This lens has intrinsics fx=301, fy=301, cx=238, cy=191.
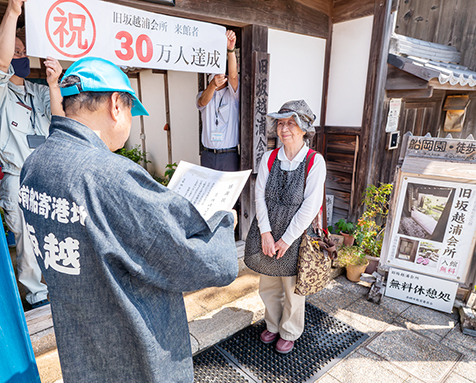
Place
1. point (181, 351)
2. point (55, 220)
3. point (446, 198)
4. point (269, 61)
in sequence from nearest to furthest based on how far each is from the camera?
point (55, 220), point (181, 351), point (446, 198), point (269, 61)

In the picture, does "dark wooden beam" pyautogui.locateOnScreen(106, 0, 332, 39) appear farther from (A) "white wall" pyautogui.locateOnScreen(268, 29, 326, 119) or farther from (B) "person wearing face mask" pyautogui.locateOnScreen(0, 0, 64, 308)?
(B) "person wearing face mask" pyautogui.locateOnScreen(0, 0, 64, 308)

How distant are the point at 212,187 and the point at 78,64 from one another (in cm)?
86

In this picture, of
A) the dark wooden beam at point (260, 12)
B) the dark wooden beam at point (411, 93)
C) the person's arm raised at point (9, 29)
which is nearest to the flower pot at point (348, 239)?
the dark wooden beam at point (411, 93)

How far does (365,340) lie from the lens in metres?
3.43

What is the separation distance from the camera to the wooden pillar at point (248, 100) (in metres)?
4.22

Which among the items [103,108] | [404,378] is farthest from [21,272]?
[404,378]

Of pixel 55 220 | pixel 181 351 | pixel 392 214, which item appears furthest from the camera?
pixel 392 214

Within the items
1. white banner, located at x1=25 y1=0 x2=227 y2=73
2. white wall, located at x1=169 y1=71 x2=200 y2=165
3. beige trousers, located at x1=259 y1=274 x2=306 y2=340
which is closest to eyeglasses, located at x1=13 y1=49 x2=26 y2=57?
white banner, located at x1=25 y1=0 x2=227 y2=73

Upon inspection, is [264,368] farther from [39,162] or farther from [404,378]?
[39,162]

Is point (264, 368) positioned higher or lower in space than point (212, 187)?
lower

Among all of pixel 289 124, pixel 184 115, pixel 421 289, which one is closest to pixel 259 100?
pixel 289 124

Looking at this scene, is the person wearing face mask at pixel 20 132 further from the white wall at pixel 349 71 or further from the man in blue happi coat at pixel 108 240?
the white wall at pixel 349 71

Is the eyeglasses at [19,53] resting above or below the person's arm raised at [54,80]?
→ above

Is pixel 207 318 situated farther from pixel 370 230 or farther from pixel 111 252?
pixel 370 230
